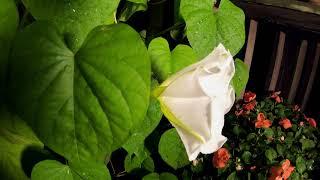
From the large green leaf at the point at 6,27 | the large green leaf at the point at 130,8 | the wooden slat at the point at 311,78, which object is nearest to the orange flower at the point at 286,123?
the wooden slat at the point at 311,78

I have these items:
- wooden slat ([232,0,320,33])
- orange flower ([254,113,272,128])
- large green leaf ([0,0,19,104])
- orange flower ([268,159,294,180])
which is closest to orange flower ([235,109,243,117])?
orange flower ([254,113,272,128])

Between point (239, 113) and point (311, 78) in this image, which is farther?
point (311, 78)

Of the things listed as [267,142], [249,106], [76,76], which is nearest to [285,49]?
[249,106]

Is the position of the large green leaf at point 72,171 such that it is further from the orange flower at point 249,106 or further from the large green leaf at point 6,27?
the orange flower at point 249,106

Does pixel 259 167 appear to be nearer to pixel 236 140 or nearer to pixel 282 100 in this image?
pixel 236 140

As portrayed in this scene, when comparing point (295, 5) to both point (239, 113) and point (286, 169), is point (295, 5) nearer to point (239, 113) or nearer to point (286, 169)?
point (239, 113)
